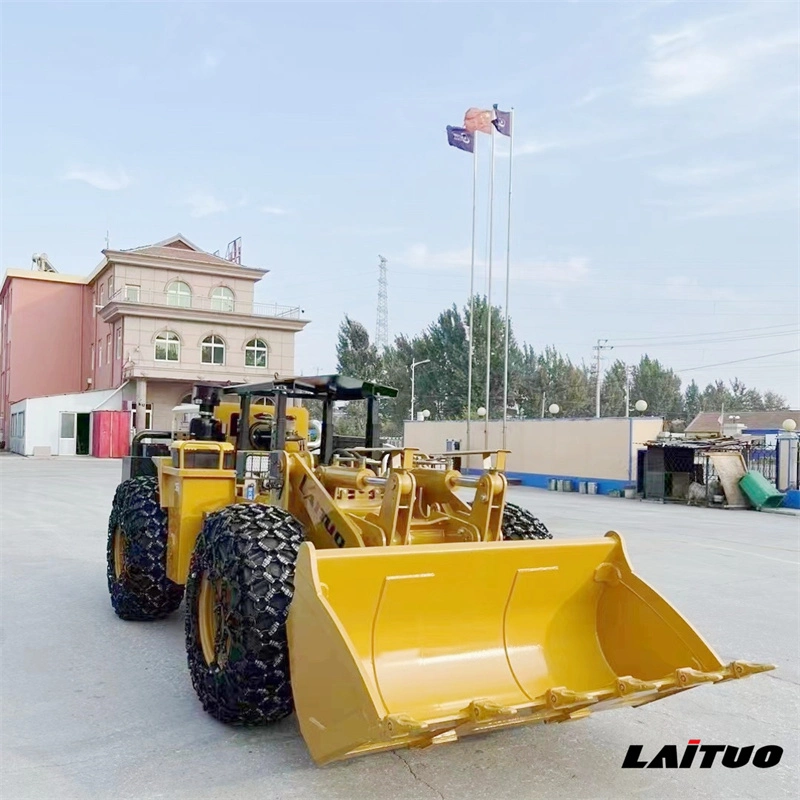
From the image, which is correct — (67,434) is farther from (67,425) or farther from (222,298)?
(222,298)

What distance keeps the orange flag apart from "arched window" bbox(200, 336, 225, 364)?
1875cm

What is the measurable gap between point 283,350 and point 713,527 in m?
30.0

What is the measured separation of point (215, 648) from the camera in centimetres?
439

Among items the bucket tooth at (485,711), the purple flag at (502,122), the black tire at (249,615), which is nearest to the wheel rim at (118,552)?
the black tire at (249,615)

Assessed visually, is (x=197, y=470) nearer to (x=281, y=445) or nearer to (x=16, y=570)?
(x=281, y=445)

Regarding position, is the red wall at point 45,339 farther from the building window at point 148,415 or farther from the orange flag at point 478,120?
the orange flag at point 478,120

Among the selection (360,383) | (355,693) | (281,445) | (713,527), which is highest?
(360,383)

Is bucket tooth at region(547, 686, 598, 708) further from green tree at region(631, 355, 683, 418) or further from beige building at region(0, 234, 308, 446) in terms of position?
green tree at region(631, 355, 683, 418)

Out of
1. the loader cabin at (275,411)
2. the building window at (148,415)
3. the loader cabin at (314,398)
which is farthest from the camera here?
the building window at (148,415)

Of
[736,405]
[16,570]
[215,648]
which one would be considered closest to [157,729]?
[215,648]

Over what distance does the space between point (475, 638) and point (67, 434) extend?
37052 millimetres

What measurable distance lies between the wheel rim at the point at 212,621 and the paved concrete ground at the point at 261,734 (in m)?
0.36

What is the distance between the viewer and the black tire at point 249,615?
3.98 meters

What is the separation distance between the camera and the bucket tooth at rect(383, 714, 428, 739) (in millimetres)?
2879
